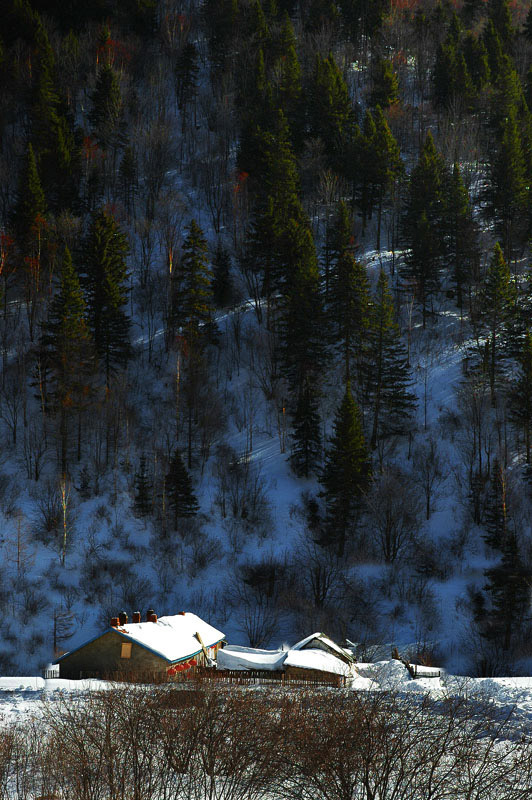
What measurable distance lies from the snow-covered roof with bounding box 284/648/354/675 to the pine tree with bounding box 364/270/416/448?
21.5m

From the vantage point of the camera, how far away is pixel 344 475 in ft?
152

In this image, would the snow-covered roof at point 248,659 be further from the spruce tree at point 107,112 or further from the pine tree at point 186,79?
the pine tree at point 186,79

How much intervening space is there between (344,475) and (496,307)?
58.6 feet

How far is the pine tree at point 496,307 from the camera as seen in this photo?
5366cm

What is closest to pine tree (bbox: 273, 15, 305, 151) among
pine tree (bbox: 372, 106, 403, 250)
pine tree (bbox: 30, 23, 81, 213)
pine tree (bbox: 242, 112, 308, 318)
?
pine tree (bbox: 242, 112, 308, 318)

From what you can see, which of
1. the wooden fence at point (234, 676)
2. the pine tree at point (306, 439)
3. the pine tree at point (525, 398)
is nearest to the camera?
the wooden fence at point (234, 676)

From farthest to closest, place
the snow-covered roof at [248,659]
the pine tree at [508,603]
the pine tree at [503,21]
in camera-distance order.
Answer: the pine tree at [503,21] < the pine tree at [508,603] < the snow-covered roof at [248,659]

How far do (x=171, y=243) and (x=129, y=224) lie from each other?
26.2 feet

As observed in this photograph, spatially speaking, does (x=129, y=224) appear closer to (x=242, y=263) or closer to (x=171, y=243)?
(x=171, y=243)

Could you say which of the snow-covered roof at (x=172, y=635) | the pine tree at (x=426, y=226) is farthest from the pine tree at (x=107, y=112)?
the snow-covered roof at (x=172, y=635)

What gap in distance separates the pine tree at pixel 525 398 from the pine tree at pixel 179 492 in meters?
21.8

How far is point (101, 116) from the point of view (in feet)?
274

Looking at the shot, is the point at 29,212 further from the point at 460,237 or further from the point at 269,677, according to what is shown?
the point at 269,677

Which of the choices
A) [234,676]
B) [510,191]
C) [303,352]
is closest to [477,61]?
[510,191]
